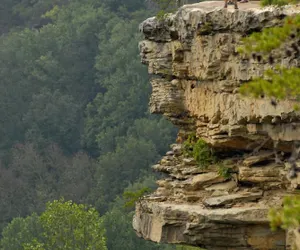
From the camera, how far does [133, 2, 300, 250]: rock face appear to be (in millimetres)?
26812

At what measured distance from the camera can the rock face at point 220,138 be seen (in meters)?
26.8

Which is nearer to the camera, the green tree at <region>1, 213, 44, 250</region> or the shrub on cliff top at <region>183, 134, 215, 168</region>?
the shrub on cliff top at <region>183, 134, 215, 168</region>

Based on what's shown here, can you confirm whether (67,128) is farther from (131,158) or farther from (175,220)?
(175,220)

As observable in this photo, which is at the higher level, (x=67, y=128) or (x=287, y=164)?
(x=287, y=164)

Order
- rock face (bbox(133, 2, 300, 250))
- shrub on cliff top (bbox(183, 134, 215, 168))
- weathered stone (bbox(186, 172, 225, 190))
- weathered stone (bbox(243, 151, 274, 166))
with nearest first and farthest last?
rock face (bbox(133, 2, 300, 250))
weathered stone (bbox(243, 151, 274, 166))
weathered stone (bbox(186, 172, 225, 190))
shrub on cliff top (bbox(183, 134, 215, 168))

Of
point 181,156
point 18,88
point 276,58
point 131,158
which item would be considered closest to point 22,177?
point 131,158

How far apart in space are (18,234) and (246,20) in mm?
33926

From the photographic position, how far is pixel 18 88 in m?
84.8

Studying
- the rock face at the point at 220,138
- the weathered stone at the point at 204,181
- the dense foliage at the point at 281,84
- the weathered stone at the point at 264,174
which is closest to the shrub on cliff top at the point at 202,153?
the rock face at the point at 220,138

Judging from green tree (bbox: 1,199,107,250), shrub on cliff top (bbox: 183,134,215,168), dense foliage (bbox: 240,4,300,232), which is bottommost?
green tree (bbox: 1,199,107,250)

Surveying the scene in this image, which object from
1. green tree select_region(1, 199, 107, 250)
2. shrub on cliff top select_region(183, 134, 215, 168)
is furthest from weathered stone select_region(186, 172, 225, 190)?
green tree select_region(1, 199, 107, 250)

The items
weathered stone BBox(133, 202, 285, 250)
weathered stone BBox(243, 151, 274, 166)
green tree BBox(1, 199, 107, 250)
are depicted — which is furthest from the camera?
green tree BBox(1, 199, 107, 250)

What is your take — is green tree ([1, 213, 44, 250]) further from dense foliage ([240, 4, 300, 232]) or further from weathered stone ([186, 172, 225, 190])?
dense foliage ([240, 4, 300, 232])

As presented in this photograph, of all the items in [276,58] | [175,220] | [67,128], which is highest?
[276,58]
